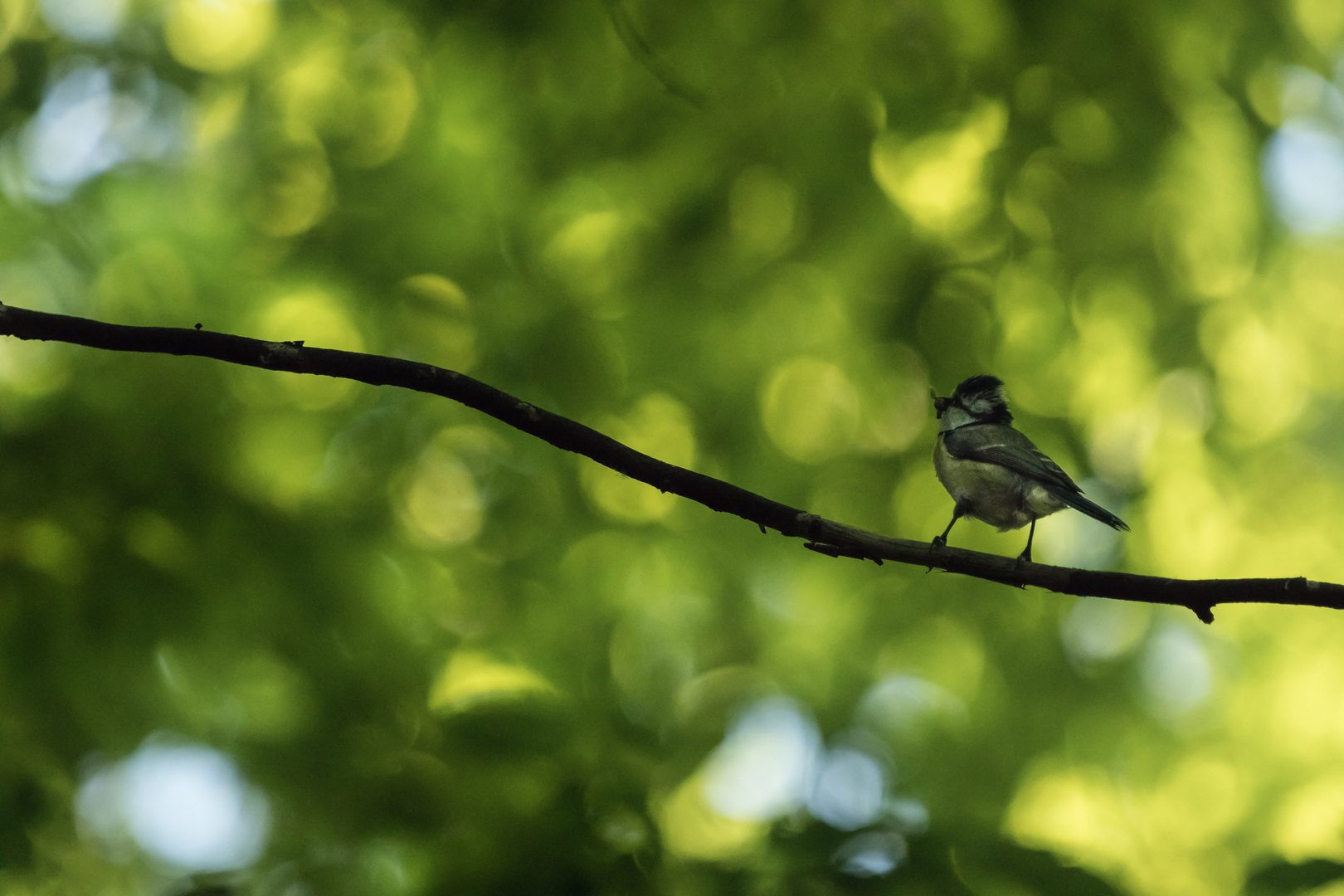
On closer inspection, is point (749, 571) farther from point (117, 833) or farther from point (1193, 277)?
point (117, 833)

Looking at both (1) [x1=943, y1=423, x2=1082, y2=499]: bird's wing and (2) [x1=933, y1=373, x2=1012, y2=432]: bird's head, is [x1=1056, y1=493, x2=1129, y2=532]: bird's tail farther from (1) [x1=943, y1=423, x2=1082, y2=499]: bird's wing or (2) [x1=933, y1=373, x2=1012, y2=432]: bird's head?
(2) [x1=933, y1=373, x2=1012, y2=432]: bird's head

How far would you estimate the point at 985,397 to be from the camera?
3.46 metres

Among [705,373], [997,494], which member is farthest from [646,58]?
[997,494]

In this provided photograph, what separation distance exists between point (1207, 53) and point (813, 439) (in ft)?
12.8

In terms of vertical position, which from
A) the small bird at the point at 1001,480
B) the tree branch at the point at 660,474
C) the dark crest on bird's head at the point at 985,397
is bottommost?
the tree branch at the point at 660,474

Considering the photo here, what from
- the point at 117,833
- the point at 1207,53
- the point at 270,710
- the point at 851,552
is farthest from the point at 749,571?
the point at 1207,53

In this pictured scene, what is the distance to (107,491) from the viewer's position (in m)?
4.68

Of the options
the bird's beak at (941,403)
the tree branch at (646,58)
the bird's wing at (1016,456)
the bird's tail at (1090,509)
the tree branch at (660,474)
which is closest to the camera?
the tree branch at (660,474)

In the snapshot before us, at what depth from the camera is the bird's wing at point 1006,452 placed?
299 cm

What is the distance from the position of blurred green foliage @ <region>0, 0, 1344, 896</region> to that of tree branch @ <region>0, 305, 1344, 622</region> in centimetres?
299

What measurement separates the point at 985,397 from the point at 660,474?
70.9 inches

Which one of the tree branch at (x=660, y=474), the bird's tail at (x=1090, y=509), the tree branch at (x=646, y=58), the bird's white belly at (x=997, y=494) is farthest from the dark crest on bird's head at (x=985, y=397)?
the tree branch at (x=646, y=58)

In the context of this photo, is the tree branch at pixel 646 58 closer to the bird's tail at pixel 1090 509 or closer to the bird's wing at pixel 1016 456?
the bird's wing at pixel 1016 456

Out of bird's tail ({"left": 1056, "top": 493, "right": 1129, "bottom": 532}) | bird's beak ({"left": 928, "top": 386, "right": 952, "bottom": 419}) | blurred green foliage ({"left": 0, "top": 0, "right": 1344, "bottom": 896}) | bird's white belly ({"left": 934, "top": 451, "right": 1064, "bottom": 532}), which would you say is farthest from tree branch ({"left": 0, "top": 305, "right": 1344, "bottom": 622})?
blurred green foliage ({"left": 0, "top": 0, "right": 1344, "bottom": 896})
